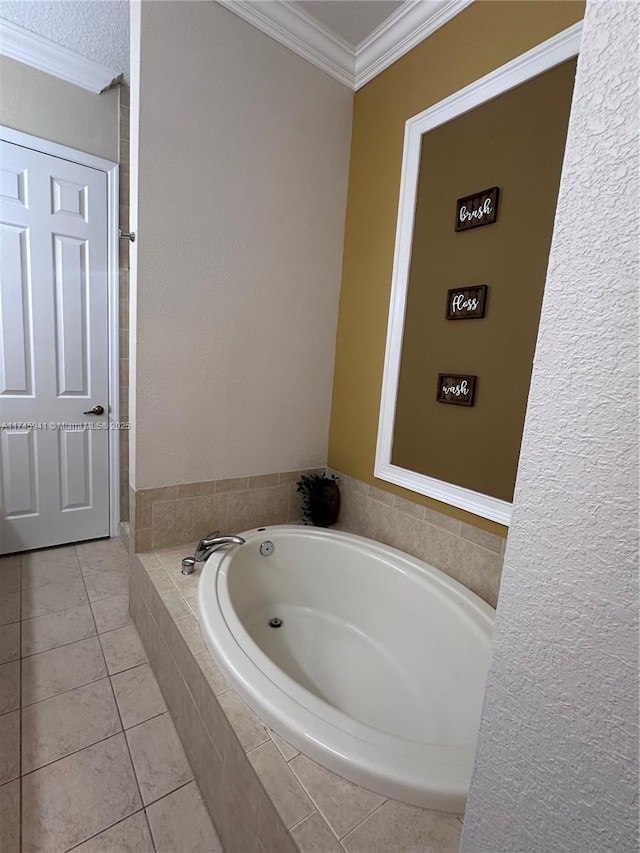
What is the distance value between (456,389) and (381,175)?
1.10 m

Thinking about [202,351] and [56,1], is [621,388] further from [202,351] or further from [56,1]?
[56,1]

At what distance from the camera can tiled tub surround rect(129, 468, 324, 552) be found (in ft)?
5.39

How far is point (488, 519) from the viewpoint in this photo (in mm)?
1387

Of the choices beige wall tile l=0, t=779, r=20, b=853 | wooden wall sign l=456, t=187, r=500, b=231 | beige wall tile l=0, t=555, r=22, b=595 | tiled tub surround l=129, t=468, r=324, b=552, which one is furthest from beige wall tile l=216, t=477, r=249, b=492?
wooden wall sign l=456, t=187, r=500, b=231

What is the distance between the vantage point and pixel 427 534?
1.60 m

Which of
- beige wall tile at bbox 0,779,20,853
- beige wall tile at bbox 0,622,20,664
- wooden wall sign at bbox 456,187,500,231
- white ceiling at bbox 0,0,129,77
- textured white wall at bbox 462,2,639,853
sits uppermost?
white ceiling at bbox 0,0,129,77

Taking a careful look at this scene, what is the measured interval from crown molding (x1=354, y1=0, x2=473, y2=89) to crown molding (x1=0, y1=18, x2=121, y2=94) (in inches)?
55.7

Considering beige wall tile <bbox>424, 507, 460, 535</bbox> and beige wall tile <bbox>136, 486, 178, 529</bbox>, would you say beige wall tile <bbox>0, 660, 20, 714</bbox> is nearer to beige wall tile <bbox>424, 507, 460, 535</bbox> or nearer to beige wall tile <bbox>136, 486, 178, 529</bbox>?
beige wall tile <bbox>136, 486, 178, 529</bbox>

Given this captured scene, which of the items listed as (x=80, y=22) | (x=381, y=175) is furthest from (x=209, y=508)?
(x=80, y=22)

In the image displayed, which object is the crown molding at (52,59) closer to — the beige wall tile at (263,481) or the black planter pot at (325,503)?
the beige wall tile at (263,481)

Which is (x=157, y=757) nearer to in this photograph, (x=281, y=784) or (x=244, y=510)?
(x=281, y=784)

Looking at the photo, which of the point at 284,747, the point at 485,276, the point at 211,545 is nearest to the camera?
the point at 284,747

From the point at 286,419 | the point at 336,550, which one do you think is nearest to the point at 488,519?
the point at 336,550

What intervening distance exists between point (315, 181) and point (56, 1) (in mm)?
1375
